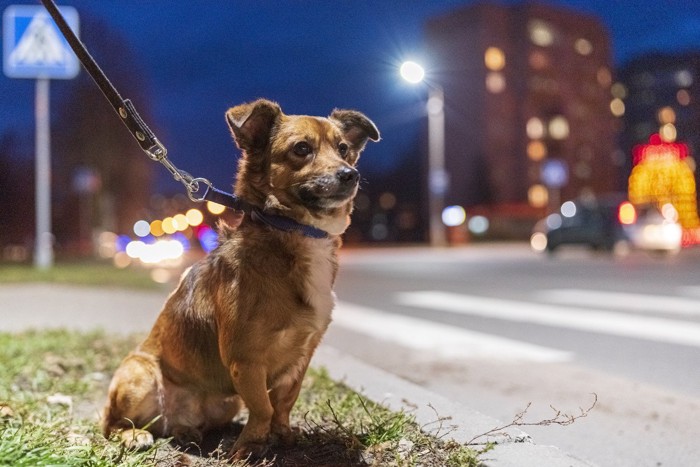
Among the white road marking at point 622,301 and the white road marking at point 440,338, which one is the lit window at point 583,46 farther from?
the white road marking at point 440,338

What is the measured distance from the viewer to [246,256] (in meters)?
3.23

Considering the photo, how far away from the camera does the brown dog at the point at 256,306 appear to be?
10.3ft

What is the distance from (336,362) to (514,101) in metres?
73.8

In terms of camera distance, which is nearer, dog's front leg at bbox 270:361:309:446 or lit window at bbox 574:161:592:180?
dog's front leg at bbox 270:361:309:446

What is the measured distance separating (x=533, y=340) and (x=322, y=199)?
5043mm

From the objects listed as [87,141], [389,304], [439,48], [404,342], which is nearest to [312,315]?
[404,342]

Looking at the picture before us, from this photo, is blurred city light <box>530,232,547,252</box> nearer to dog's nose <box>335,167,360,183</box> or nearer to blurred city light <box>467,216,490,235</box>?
dog's nose <box>335,167,360,183</box>

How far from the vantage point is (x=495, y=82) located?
246ft

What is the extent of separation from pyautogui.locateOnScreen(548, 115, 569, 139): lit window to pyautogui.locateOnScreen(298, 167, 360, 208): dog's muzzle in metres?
78.6

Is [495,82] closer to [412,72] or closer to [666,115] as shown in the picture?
[666,115]

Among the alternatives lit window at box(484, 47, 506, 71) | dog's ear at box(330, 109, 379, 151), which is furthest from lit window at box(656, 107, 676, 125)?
dog's ear at box(330, 109, 379, 151)

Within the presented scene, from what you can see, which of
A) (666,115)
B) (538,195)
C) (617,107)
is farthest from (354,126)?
(617,107)

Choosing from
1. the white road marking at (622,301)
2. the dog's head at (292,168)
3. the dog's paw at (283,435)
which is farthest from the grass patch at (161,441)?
the white road marking at (622,301)

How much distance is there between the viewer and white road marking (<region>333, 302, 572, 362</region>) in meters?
6.95
